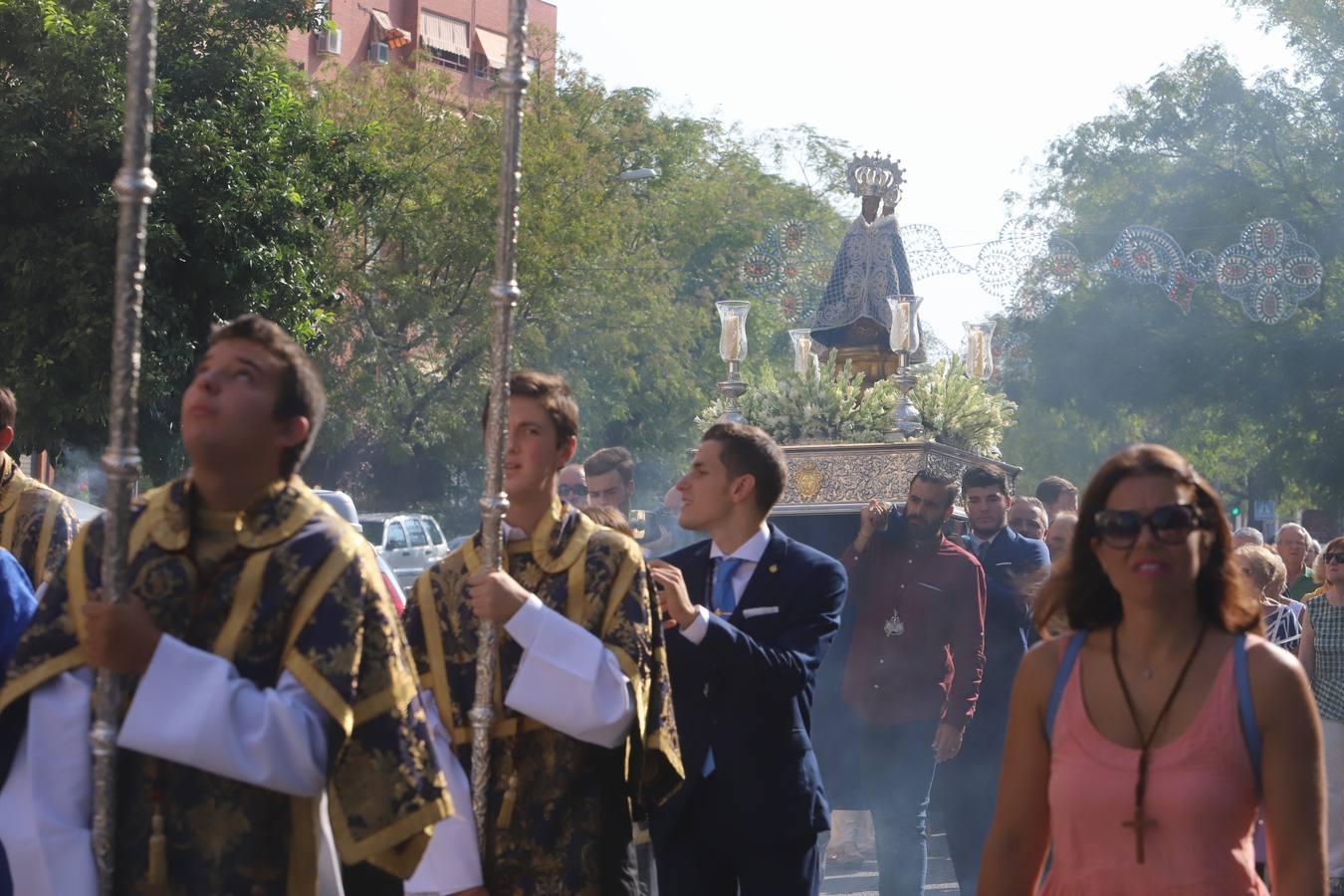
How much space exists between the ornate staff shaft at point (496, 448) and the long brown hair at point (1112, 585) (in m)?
1.20

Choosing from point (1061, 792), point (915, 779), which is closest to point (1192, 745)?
point (1061, 792)

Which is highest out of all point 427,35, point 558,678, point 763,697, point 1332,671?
point 427,35

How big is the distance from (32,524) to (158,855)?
285 cm

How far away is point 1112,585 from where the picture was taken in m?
3.93

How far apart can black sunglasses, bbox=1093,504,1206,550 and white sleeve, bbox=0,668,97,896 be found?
1.92m

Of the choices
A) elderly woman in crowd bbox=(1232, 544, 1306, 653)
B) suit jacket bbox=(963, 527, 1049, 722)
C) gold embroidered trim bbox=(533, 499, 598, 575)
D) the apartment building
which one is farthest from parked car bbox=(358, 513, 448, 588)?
gold embroidered trim bbox=(533, 499, 598, 575)

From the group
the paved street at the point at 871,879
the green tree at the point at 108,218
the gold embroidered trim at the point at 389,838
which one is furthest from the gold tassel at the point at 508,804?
the green tree at the point at 108,218

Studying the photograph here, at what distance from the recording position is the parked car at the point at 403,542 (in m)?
29.7

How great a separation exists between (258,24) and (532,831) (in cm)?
1830

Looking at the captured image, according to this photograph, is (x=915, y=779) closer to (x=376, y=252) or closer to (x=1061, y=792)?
(x=1061, y=792)

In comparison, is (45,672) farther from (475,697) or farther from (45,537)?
(45,537)

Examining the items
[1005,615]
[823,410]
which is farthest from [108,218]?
[1005,615]

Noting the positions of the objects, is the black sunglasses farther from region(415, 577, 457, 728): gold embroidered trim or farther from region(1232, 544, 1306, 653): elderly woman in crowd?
region(1232, 544, 1306, 653): elderly woman in crowd

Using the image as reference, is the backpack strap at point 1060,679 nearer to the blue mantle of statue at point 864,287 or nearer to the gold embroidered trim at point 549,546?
the gold embroidered trim at point 549,546
